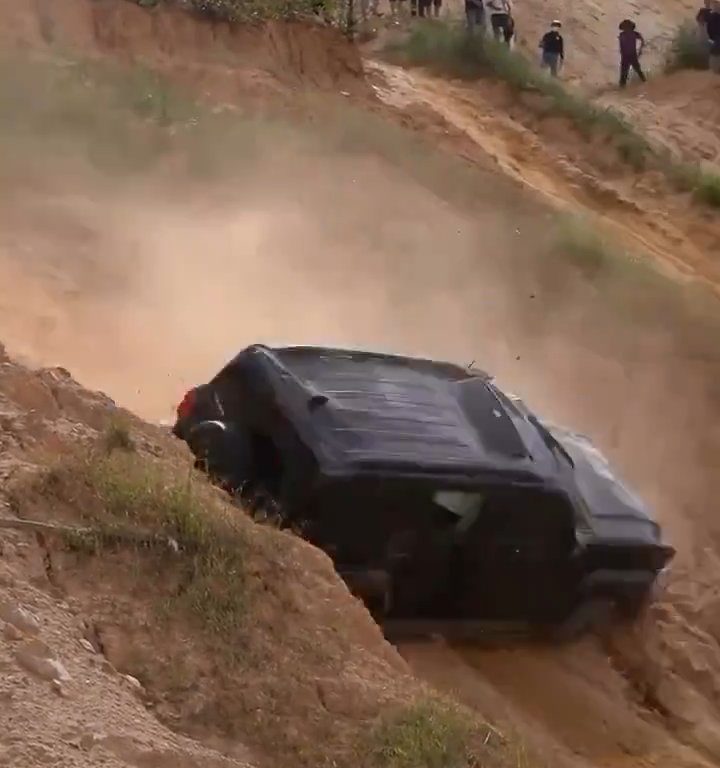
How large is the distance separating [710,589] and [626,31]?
46.9 feet

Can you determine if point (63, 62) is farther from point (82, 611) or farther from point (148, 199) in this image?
point (82, 611)

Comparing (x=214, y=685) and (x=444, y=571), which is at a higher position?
(x=214, y=685)

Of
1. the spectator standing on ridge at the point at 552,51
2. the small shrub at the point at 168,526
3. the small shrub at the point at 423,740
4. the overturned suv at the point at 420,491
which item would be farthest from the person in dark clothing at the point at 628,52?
the small shrub at the point at 423,740

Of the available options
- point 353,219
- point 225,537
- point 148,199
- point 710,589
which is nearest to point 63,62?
point 148,199

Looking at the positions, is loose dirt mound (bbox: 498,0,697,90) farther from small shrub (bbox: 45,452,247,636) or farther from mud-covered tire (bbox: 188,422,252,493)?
small shrub (bbox: 45,452,247,636)

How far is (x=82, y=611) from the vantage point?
408 centimetres

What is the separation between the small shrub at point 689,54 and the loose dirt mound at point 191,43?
7.26m

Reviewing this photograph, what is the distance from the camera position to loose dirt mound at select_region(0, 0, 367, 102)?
14008mm

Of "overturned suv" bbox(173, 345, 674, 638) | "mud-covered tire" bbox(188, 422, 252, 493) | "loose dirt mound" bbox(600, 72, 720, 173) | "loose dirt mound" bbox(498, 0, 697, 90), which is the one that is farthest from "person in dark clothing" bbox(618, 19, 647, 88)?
"mud-covered tire" bbox(188, 422, 252, 493)

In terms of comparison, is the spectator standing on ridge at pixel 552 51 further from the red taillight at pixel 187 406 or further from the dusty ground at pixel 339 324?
the red taillight at pixel 187 406

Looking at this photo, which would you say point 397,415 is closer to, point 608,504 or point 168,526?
point 608,504

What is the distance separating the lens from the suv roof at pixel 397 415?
586cm

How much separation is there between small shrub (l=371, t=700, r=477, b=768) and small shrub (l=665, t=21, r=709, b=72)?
18.5 meters

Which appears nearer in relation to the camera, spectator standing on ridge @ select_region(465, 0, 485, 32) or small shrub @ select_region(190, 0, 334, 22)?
small shrub @ select_region(190, 0, 334, 22)
